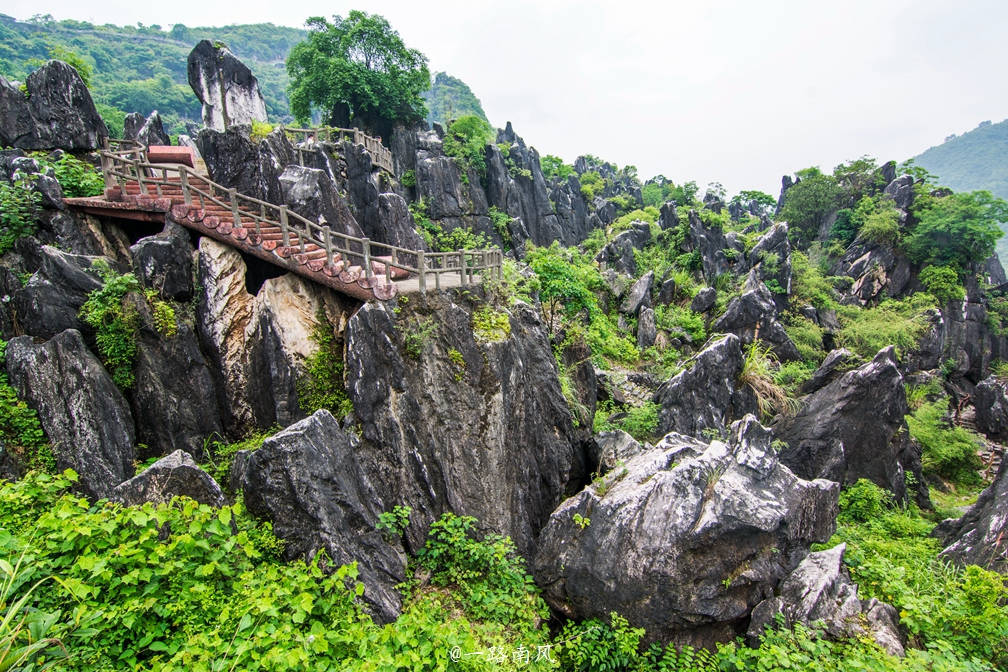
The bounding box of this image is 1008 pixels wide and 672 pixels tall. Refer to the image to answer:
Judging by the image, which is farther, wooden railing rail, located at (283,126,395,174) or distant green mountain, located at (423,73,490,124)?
distant green mountain, located at (423,73,490,124)

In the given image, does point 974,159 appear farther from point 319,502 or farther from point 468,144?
point 319,502

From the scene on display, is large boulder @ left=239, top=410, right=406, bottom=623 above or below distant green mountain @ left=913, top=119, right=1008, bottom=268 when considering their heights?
below

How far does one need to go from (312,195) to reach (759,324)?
64.2 ft

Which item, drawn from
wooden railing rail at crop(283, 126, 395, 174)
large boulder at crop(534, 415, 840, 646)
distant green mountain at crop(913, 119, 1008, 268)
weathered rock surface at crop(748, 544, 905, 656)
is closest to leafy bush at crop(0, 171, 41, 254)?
wooden railing rail at crop(283, 126, 395, 174)

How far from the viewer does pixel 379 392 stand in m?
8.69

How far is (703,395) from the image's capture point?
1342 cm

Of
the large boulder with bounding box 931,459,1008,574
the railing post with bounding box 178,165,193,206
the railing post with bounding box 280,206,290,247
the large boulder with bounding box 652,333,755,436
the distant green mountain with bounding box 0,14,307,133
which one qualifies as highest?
the distant green mountain with bounding box 0,14,307,133

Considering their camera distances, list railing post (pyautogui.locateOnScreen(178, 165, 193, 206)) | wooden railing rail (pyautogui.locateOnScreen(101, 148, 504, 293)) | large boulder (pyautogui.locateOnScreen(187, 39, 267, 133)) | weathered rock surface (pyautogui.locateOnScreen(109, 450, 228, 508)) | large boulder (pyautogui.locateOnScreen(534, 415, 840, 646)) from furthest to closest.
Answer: large boulder (pyautogui.locateOnScreen(187, 39, 267, 133)) < railing post (pyautogui.locateOnScreen(178, 165, 193, 206)) < wooden railing rail (pyautogui.locateOnScreen(101, 148, 504, 293)) < large boulder (pyautogui.locateOnScreen(534, 415, 840, 646)) < weathered rock surface (pyautogui.locateOnScreen(109, 450, 228, 508))

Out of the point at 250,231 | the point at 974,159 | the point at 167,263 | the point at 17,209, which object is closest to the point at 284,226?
the point at 250,231

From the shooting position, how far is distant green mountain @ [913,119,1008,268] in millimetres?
140500

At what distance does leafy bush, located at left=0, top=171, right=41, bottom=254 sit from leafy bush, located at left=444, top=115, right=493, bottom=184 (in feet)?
73.0

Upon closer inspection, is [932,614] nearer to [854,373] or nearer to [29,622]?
[854,373]

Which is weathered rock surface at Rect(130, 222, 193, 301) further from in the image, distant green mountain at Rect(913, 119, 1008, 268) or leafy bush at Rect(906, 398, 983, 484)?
distant green mountain at Rect(913, 119, 1008, 268)

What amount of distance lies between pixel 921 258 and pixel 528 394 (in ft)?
108
